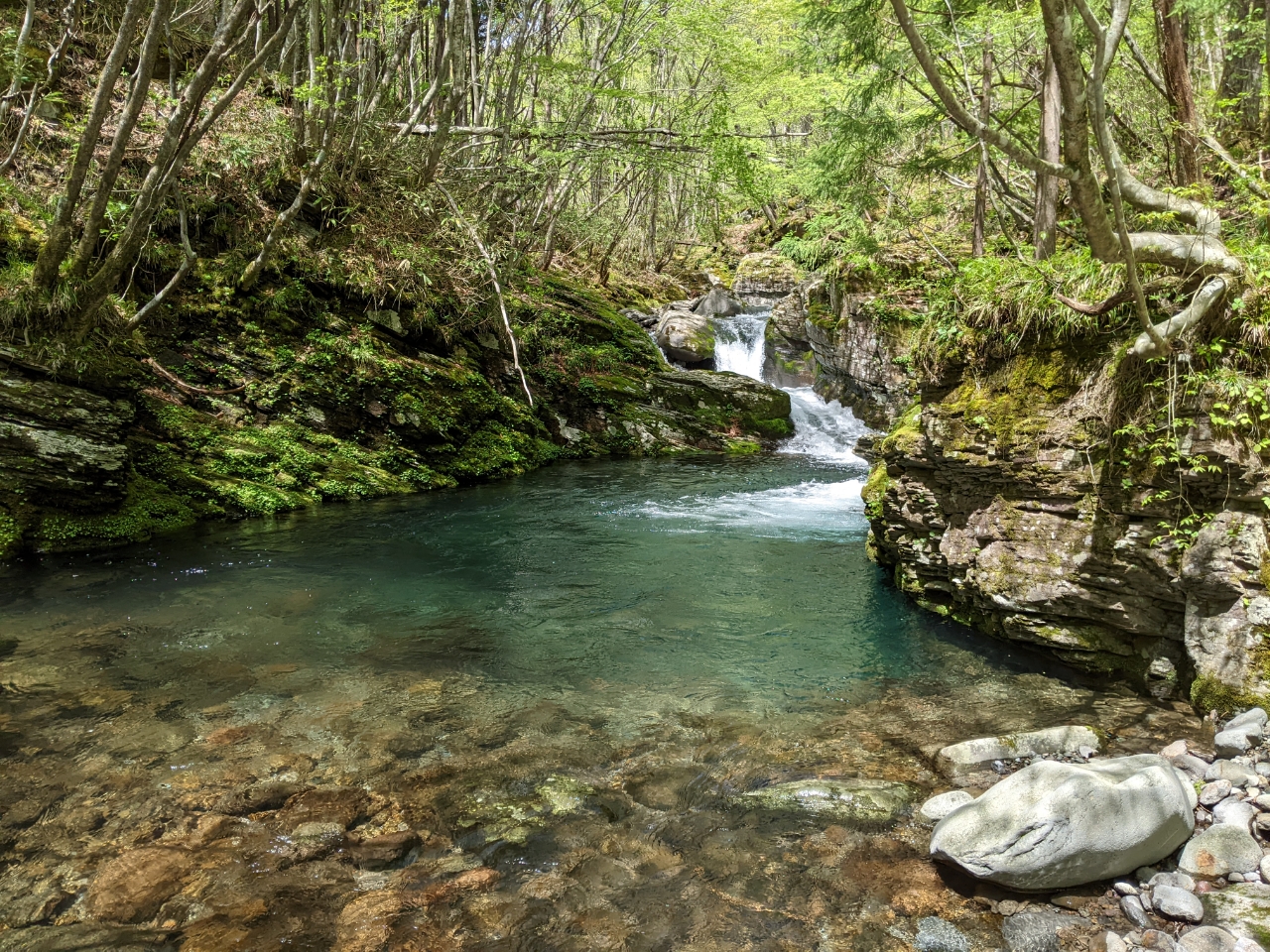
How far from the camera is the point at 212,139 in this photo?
35.5ft

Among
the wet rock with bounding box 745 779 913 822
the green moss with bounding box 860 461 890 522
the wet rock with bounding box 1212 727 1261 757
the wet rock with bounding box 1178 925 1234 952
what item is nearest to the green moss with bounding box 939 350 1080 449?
the green moss with bounding box 860 461 890 522

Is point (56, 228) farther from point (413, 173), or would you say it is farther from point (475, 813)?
point (475, 813)

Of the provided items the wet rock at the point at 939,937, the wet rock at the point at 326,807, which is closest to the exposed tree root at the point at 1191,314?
the wet rock at the point at 939,937

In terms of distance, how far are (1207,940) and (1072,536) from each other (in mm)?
3090

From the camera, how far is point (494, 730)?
14.3 feet

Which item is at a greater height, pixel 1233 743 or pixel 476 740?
pixel 1233 743

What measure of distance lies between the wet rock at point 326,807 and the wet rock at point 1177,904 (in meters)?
3.43

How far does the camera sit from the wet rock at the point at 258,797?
3428 millimetres

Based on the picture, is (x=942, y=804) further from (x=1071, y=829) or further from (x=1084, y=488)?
(x=1084, y=488)

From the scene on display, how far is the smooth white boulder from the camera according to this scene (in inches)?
111

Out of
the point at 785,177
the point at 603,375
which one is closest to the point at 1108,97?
the point at 785,177

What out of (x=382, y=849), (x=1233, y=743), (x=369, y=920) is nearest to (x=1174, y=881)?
(x=1233, y=743)

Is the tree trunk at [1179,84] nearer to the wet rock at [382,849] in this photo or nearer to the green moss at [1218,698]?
the green moss at [1218,698]

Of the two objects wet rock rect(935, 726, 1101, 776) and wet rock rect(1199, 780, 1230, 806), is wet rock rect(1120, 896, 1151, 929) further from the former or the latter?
wet rock rect(935, 726, 1101, 776)
